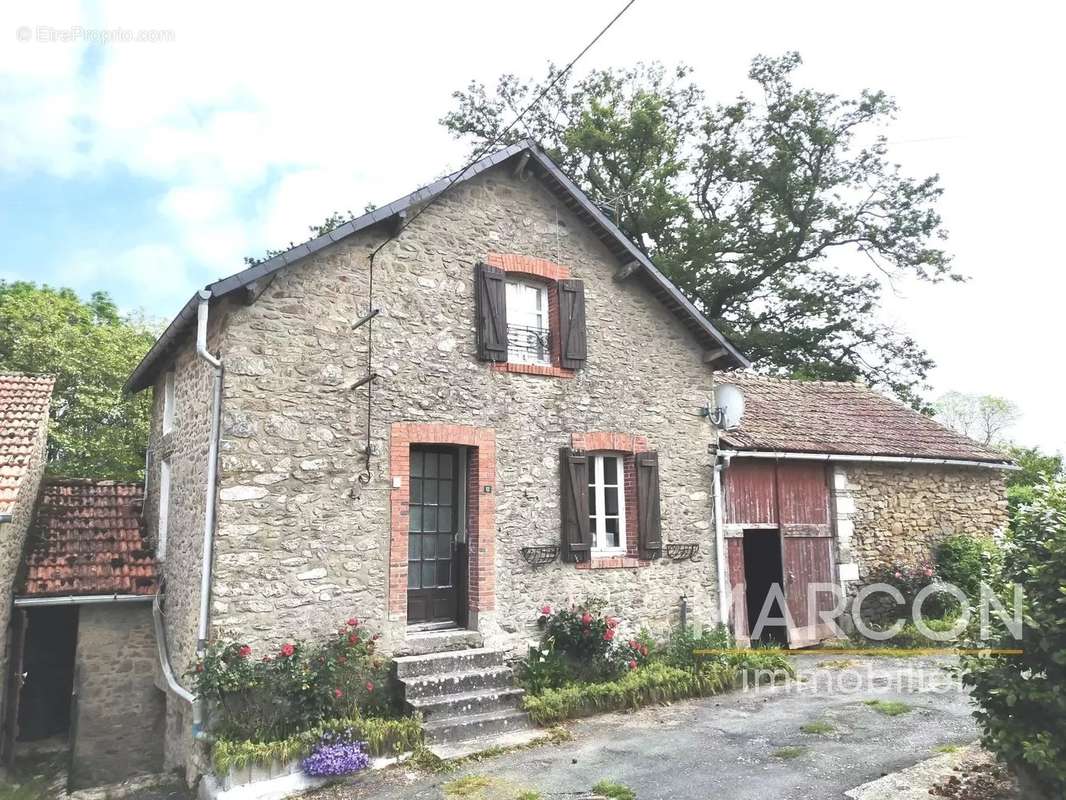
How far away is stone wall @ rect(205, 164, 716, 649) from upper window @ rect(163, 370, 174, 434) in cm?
333

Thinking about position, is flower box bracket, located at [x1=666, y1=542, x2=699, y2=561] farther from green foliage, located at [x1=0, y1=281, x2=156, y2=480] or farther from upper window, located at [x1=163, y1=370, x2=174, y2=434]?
green foliage, located at [x1=0, y1=281, x2=156, y2=480]

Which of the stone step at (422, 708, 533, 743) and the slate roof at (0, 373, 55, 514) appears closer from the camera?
the stone step at (422, 708, 533, 743)

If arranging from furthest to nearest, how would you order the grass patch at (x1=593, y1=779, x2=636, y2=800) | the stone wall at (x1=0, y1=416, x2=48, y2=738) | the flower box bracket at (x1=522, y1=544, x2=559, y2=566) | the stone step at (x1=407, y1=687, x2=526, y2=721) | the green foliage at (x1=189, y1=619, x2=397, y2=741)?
the flower box bracket at (x1=522, y1=544, x2=559, y2=566) → the stone wall at (x1=0, y1=416, x2=48, y2=738) → the stone step at (x1=407, y1=687, x2=526, y2=721) → the green foliage at (x1=189, y1=619, x2=397, y2=741) → the grass patch at (x1=593, y1=779, x2=636, y2=800)

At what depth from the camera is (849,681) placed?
9328mm

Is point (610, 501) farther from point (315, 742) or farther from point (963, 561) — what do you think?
point (963, 561)

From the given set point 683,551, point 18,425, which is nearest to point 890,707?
point 683,551

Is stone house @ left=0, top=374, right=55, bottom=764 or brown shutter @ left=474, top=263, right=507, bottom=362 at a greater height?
brown shutter @ left=474, top=263, right=507, bottom=362

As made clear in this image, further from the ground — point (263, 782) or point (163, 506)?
point (163, 506)

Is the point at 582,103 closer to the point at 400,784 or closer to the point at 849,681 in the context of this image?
the point at 849,681

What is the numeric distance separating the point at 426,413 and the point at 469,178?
3155 mm

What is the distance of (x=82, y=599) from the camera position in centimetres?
834

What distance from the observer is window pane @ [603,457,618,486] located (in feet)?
32.5

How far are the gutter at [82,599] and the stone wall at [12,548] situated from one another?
179 millimetres

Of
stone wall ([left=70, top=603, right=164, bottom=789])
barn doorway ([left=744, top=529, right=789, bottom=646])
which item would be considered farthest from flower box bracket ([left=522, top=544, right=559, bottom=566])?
stone wall ([left=70, top=603, right=164, bottom=789])
